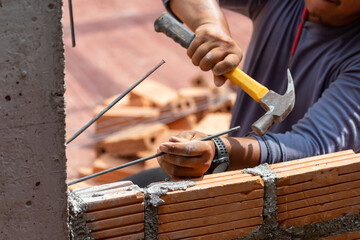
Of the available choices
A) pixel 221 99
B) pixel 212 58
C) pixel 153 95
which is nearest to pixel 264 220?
pixel 212 58

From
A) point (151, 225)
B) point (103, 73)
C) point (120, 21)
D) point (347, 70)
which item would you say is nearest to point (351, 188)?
point (347, 70)

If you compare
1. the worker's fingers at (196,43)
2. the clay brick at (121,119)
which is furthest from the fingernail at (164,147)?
the clay brick at (121,119)

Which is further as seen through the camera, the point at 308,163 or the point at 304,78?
the point at 304,78

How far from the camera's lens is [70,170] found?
481 centimetres

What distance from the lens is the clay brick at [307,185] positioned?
195cm

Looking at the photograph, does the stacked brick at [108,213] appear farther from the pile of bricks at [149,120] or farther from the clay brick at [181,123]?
the clay brick at [181,123]

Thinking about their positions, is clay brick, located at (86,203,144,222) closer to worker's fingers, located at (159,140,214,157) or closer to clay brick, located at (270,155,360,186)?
worker's fingers, located at (159,140,214,157)

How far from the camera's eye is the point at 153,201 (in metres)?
1.77

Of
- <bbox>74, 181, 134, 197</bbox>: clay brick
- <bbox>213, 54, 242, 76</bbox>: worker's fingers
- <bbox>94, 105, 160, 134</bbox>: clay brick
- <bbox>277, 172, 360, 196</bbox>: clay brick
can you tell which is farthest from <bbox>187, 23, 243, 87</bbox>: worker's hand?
<bbox>94, 105, 160, 134</bbox>: clay brick

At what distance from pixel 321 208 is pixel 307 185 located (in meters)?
0.13

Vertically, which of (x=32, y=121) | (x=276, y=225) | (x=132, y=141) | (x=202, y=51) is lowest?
(x=132, y=141)

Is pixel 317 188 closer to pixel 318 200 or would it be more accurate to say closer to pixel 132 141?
pixel 318 200

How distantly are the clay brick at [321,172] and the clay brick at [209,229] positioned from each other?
177 mm

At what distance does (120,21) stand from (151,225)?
613 cm
